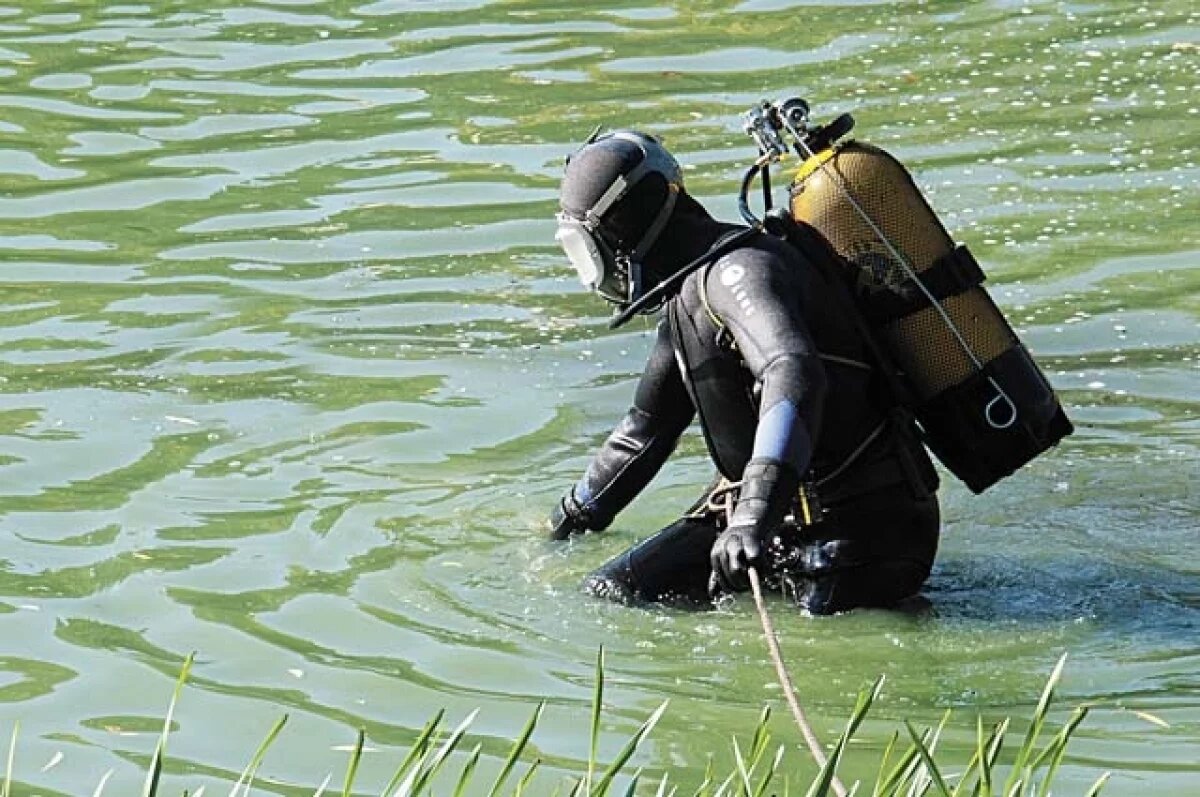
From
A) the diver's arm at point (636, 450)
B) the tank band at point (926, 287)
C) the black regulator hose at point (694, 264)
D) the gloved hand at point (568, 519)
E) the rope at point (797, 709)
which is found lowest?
the gloved hand at point (568, 519)

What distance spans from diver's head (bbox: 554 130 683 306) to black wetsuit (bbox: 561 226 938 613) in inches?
6.3

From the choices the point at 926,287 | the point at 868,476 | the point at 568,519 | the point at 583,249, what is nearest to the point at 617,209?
the point at 583,249

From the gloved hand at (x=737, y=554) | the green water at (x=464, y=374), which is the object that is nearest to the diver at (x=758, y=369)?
the green water at (x=464, y=374)

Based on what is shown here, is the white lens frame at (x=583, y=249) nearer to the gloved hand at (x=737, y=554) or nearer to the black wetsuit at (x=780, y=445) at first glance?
the black wetsuit at (x=780, y=445)

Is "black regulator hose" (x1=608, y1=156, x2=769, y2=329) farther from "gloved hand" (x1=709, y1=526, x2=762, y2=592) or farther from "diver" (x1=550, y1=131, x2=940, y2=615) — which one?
"gloved hand" (x1=709, y1=526, x2=762, y2=592)

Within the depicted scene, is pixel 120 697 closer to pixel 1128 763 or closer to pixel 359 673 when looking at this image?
pixel 359 673

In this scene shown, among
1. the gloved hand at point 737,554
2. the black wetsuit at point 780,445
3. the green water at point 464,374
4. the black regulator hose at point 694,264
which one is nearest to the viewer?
the gloved hand at point 737,554

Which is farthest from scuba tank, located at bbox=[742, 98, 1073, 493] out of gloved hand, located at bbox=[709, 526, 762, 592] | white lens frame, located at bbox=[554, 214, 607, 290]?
gloved hand, located at bbox=[709, 526, 762, 592]

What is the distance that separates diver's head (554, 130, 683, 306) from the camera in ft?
19.9

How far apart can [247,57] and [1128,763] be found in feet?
28.6

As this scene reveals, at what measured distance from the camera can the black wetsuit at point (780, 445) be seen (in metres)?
5.66

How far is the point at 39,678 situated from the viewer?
6016mm

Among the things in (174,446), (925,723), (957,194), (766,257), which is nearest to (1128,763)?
(925,723)

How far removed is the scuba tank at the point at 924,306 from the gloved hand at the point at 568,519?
1150 mm
